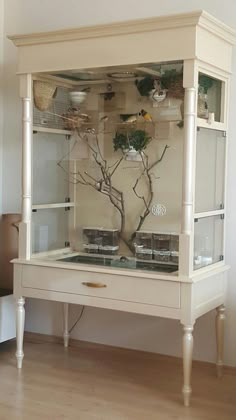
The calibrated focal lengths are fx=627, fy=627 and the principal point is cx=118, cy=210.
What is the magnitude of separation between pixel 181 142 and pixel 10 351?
Result: 174 centimetres

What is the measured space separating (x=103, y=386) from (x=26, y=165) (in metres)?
1.31

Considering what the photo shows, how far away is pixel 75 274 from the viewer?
11.3 feet

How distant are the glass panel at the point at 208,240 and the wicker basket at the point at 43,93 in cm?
114

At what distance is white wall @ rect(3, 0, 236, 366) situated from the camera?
363 cm

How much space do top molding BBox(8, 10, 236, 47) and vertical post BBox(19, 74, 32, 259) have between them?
24cm

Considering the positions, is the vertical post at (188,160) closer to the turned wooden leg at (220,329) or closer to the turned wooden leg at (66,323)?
the turned wooden leg at (220,329)

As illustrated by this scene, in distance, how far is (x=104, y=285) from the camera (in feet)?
10.9

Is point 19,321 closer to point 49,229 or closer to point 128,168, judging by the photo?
point 49,229

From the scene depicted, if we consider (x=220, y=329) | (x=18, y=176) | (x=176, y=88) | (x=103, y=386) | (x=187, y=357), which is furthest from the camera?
(x=18, y=176)

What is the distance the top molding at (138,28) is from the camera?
3029 millimetres

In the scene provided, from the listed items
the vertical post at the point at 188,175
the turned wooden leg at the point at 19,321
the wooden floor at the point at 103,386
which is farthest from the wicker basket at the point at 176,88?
the wooden floor at the point at 103,386

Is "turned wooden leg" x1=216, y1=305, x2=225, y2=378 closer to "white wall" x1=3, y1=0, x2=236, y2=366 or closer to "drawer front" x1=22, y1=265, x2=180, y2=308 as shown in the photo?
"white wall" x1=3, y1=0, x2=236, y2=366

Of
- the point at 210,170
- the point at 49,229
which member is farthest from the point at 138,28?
the point at 49,229

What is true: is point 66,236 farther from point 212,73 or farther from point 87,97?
point 212,73
